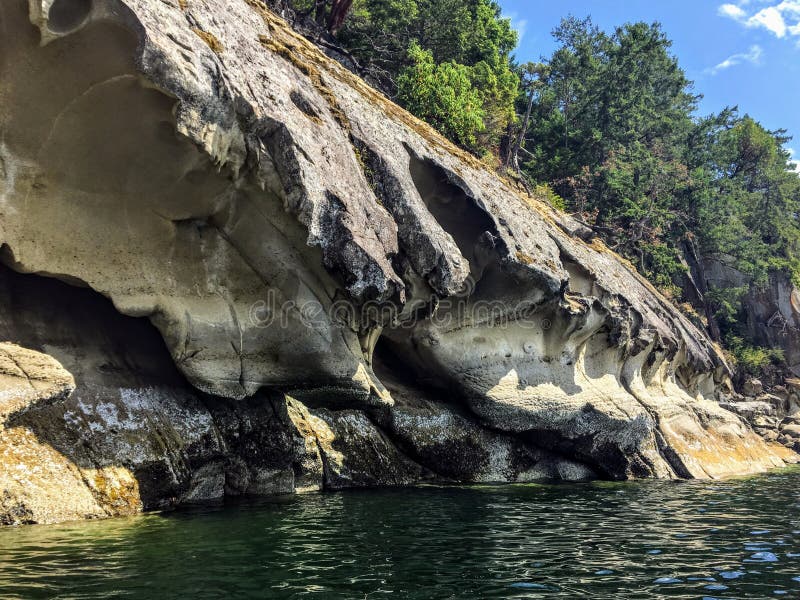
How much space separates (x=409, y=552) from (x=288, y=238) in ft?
21.4

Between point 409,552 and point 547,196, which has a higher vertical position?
point 547,196

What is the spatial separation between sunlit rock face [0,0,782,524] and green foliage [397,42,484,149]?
18.5 ft

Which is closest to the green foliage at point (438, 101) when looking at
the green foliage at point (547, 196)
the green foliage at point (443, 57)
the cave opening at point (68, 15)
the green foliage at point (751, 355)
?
the green foliage at point (443, 57)

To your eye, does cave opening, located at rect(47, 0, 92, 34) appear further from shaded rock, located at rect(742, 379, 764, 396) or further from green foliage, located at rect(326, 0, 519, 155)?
shaded rock, located at rect(742, 379, 764, 396)

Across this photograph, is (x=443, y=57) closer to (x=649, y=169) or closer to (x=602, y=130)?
(x=602, y=130)

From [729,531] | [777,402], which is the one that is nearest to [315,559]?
[729,531]

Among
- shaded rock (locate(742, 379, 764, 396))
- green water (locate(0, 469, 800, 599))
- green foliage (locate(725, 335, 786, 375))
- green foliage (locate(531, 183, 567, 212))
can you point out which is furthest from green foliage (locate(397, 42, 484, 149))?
green foliage (locate(725, 335, 786, 375))

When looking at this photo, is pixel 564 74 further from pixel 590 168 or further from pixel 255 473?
→ pixel 255 473

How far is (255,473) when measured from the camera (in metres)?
13.3

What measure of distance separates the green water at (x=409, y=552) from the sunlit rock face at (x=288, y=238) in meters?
3.16

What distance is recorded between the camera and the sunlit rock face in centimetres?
1043

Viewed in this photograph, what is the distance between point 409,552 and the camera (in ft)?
28.2

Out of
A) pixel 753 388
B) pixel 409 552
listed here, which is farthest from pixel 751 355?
pixel 409 552

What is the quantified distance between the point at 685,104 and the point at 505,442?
42.1 meters
